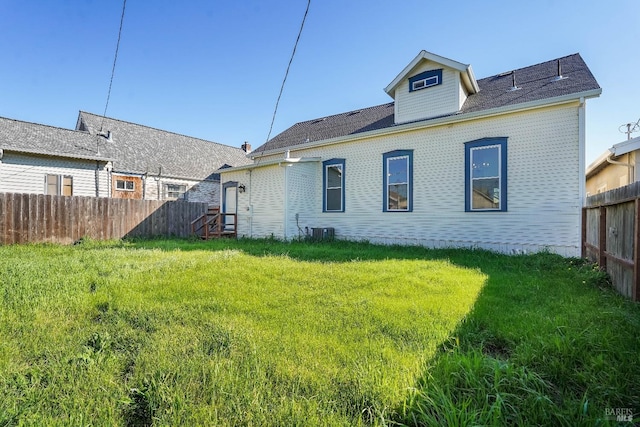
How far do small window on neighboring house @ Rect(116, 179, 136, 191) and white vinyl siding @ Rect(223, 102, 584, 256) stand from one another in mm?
8560

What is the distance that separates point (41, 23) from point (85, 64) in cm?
103

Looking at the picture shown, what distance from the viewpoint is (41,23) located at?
6965mm

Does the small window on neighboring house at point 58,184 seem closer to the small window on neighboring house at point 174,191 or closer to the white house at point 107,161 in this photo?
the white house at point 107,161

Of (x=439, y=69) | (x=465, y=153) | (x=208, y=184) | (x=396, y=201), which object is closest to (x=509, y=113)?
(x=465, y=153)

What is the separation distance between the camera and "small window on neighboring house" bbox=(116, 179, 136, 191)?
51.9ft

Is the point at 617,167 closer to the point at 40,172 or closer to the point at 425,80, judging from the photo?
the point at 425,80

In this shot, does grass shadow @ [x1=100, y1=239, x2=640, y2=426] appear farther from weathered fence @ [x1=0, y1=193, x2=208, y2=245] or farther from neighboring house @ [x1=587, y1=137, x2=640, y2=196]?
weathered fence @ [x1=0, y1=193, x2=208, y2=245]

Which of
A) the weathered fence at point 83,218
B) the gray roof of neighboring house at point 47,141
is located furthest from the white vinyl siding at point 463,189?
the gray roof of neighboring house at point 47,141

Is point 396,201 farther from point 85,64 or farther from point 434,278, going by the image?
point 85,64

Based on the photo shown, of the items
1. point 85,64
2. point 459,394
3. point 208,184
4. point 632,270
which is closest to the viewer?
point 459,394

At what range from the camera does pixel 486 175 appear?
28.2 feet

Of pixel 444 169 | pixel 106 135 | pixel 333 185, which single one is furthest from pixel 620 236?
pixel 106 135

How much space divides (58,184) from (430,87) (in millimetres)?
15375

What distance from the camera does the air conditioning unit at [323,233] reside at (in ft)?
37.1
